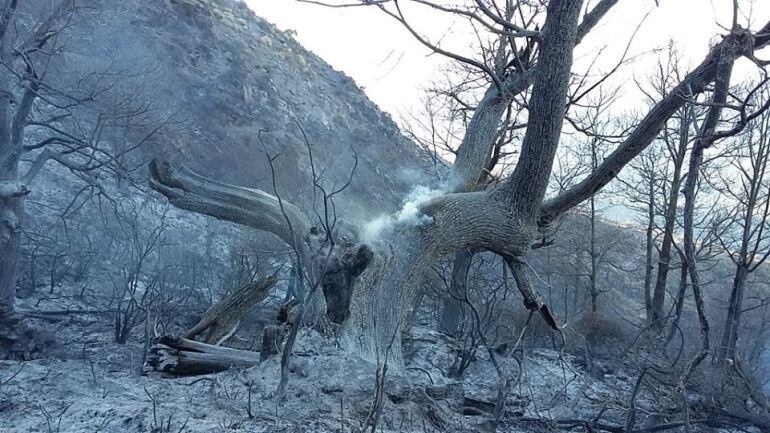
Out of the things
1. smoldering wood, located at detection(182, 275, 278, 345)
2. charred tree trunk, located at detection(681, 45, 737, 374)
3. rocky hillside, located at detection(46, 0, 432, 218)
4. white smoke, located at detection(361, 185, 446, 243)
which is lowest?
smoldering wood, located at detection(182, 275, 278, 345)

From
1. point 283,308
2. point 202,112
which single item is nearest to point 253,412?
point 283,308

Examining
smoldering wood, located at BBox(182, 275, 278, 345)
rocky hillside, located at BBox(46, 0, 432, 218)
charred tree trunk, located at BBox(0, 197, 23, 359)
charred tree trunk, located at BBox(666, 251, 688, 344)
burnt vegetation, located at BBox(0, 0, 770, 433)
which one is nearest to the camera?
burnt vegetation, located at BBox(0, 0, 770, 433)

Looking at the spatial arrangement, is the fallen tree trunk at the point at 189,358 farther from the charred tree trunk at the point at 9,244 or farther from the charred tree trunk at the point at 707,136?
the charred tree trunk at the point at 707,136

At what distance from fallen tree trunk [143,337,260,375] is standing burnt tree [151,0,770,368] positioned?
45.0 inches

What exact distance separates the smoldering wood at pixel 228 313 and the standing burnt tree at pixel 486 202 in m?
1.04

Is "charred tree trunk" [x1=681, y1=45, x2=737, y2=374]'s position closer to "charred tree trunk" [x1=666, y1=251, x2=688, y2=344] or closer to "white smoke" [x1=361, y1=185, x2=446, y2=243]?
"charred tree trunk" [x1=666, y1=251, x2=688, y2=344]

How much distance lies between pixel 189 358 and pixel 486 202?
114 inches

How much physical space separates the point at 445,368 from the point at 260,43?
82.4 ft

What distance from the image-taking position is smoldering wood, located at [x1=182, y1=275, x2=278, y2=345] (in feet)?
18.6

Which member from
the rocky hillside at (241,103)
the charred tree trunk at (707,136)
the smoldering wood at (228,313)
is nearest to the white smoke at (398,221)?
the smoldering wood at (228,313)

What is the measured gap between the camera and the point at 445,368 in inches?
306

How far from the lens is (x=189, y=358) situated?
481 centimetres

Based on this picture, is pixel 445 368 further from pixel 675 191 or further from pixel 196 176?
pixel 675 191

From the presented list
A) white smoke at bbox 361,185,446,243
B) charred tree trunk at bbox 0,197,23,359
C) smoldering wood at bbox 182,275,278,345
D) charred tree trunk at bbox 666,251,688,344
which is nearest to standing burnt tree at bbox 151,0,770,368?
white smoke at bbox 361,185,446,243
